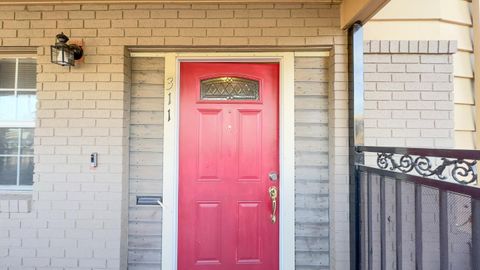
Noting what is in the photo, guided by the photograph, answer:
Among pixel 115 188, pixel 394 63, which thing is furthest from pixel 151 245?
pixel 394 63

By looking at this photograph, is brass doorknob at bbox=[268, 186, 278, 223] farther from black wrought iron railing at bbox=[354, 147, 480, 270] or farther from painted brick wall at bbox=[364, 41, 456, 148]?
painted brick wall at bbox=[364, 41, 456, 148]

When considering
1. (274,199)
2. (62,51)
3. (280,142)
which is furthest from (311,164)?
(62,51)

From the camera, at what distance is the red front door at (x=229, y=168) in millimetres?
2750

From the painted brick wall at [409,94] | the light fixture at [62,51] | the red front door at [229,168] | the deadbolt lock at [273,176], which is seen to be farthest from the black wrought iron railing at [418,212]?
the light fixture at [62,51]

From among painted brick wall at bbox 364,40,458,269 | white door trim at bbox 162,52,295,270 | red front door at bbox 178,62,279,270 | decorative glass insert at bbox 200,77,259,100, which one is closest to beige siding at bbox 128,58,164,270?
white door trim at bbox 162,52,295,270

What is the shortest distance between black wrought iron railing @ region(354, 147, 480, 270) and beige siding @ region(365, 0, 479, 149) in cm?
60

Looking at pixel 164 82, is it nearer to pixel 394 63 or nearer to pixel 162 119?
pixel 162 119

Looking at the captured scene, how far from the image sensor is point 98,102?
104 inches

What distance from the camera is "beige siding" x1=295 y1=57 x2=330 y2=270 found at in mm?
2697

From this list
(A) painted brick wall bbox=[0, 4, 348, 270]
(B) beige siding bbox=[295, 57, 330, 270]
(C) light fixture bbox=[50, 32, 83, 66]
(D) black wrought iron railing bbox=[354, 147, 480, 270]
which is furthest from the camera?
(B) beige siding bbox=[295, 57, 330, 270]

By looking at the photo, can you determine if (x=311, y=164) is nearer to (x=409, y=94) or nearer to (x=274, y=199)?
(x=274, y=199)

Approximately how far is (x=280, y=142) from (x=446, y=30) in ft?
5.70

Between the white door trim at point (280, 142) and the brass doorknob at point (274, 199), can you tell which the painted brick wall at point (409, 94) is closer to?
the white door trim at point (280, 142)

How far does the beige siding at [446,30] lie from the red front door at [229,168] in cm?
103
